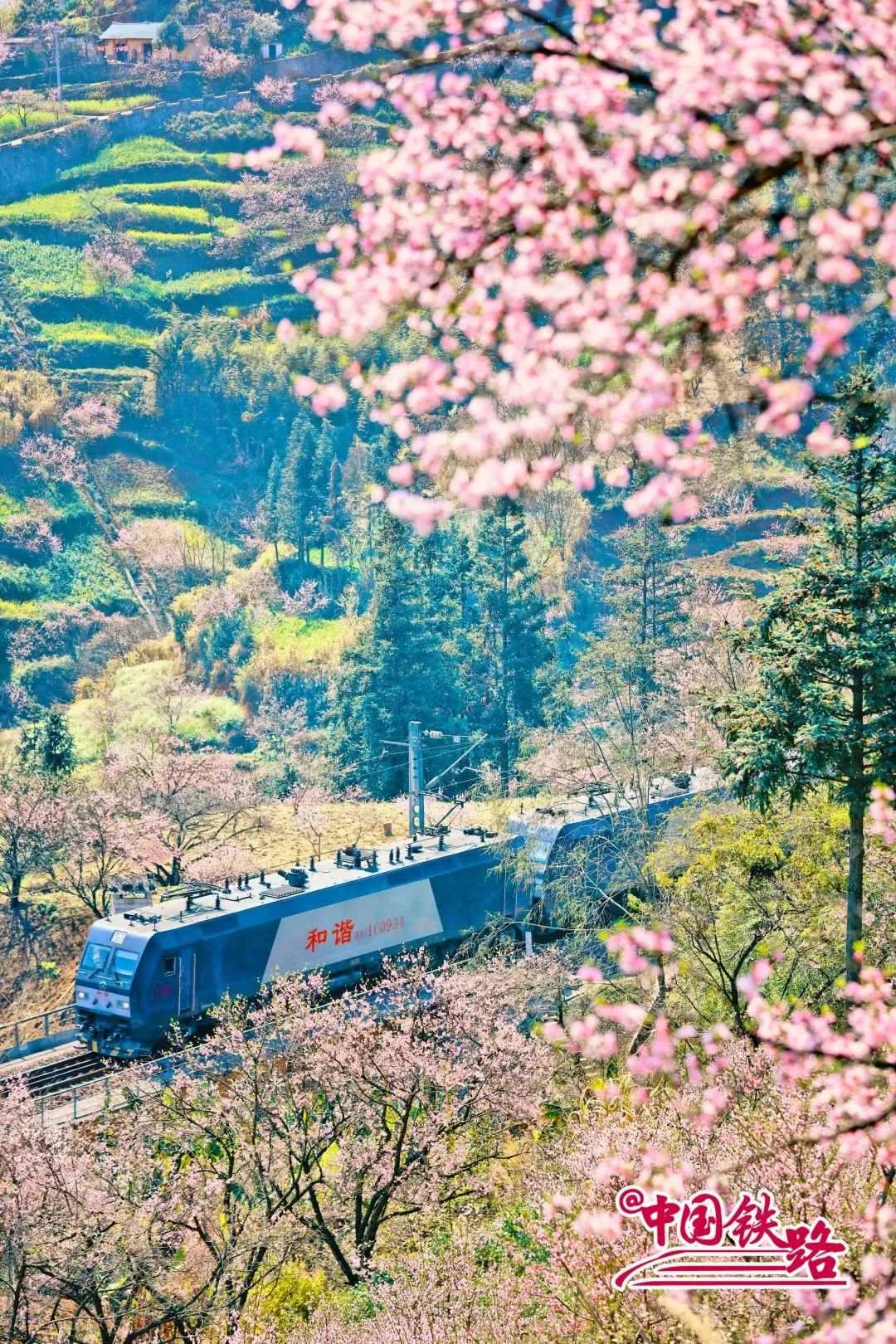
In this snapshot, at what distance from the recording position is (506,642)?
143ft

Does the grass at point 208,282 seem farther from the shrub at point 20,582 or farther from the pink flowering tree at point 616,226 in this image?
the pink flowering tree at point 616,226

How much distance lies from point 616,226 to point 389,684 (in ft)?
124

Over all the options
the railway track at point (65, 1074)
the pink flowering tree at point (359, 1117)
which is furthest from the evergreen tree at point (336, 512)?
the pink flowering tree at point (359, 1117)

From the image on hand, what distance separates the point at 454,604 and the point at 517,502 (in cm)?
4225

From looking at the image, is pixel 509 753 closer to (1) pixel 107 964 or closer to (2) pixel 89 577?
(2) pixel 89 577

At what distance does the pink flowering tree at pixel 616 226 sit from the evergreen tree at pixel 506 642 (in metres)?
38.1

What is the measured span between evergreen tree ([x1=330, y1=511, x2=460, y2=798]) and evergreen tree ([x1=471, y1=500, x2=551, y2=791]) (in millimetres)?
1592

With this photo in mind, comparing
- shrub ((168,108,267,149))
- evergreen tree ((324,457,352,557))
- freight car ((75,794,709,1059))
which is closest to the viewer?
freight car ((75,794,709,1059))

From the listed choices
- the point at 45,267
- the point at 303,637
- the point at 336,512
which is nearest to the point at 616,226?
the point at 303,637

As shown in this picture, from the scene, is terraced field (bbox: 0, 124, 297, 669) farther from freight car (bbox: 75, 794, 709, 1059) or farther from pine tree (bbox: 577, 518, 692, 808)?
freight car (bbox: 75, 794, 709, 1059)

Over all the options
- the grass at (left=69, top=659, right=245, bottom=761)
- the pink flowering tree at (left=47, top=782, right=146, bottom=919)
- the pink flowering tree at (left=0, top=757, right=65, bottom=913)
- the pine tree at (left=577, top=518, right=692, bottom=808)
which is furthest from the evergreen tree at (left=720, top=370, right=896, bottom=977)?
the grass at (left=69, top=659, right=245, bottom=761)

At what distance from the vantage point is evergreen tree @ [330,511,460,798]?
134ft

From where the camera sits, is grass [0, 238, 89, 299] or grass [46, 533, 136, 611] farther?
grass [0, 238, 89, 299]

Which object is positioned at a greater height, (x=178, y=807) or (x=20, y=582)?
(x=178, y=807)
